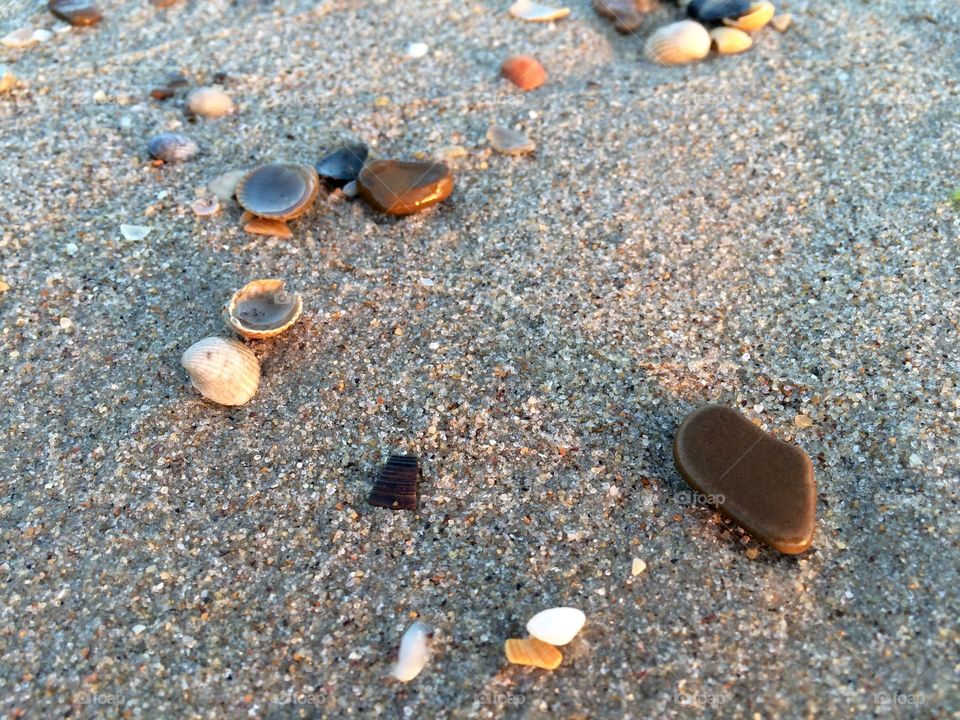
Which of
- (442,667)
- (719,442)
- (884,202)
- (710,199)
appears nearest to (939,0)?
(884,202)

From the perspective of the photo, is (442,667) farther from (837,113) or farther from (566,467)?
(837,113)

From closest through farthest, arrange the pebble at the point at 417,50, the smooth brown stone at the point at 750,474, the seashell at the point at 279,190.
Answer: the smooth brown stone at the point at 750,474, the seashell at the point at 279,190, the pebble at the point at 417,50

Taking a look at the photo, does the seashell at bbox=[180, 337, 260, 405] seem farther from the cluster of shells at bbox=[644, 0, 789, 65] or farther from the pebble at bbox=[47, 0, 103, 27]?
the cluster of shells at bbox=[644, 0, 789, 65]

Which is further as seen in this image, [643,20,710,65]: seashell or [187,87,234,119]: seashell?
[643,20,710,65]: seashell

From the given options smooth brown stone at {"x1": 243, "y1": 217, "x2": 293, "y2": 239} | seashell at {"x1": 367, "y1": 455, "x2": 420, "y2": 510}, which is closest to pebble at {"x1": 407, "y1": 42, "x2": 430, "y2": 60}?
smooth brown stone at {"x1": 243, "y1": 217, "x2": 293, "y2": 239}

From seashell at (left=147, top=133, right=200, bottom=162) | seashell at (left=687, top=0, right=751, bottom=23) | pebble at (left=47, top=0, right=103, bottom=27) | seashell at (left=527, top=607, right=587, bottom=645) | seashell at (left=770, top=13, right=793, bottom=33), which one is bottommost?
seashell at (left=527, top=607, right=587, bottom=645)

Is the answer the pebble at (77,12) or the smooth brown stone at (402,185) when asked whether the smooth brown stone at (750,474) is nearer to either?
the smooth brown stone at (402,185)

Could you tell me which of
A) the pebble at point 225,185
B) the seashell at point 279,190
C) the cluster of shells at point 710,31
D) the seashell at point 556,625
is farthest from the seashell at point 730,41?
the seashell at point 556,625
